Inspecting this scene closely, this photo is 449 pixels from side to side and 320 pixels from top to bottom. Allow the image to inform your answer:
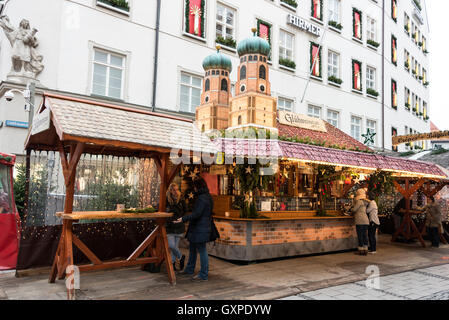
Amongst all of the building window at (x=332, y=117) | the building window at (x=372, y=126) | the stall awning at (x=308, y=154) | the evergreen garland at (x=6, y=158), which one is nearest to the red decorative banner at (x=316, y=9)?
the building window at (x=332, y=117)

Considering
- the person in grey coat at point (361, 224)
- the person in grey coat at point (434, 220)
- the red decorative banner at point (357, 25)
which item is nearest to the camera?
the person in grey coat at point (361, 224)

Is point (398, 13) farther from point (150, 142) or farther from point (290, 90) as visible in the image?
point (150, 142)

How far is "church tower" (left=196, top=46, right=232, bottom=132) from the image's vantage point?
11727mm

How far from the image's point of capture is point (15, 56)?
12266 millimetres

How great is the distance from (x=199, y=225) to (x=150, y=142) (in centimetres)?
182

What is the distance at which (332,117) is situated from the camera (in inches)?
854

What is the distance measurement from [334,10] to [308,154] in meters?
17.1

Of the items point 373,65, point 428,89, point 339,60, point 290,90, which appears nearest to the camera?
point 290,90

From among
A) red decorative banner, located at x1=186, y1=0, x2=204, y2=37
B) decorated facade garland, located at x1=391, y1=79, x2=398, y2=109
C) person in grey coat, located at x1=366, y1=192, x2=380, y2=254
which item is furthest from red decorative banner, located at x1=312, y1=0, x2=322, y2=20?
person in grey coat, located at x1=366, y1=192, x2=380, y2=254

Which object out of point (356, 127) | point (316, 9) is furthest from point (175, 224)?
point (356, 127)

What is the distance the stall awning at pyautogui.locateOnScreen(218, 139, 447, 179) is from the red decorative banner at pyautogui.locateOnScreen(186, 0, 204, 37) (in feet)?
31.1

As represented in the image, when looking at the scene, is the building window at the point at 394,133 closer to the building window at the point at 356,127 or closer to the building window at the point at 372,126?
the building window at the point at 372,126

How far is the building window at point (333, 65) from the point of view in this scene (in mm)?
21852
